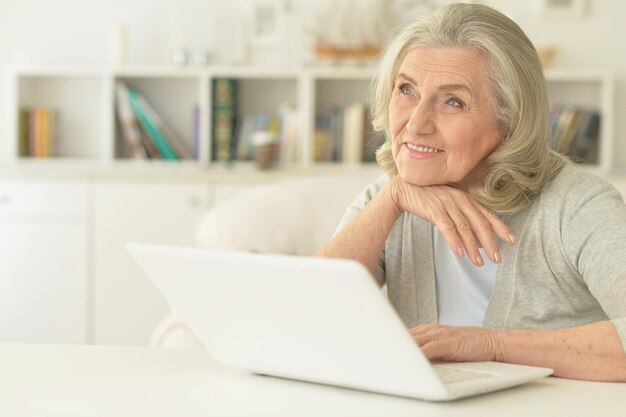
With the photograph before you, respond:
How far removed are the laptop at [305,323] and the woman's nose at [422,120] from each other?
45cm

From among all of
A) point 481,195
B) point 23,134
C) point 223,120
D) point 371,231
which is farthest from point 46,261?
point 481,195

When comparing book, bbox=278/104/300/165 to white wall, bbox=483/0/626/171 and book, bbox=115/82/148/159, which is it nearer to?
book, bbox=115/82/148/159

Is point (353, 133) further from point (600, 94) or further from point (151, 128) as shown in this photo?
point (600, 94)

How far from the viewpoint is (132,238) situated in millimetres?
4062

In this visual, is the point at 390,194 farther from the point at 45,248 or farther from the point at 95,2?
the point at 95,2

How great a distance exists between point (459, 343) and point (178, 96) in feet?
11.4

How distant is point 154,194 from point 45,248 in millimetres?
488

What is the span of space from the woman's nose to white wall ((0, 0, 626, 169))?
114 inches

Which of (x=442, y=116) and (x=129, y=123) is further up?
(x=442, y=116)

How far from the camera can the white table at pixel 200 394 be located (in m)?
0.99

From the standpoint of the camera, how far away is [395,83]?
1636mm

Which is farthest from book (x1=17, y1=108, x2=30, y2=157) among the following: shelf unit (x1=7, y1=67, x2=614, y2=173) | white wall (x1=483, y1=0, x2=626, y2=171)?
white wall (x1=483, y1=0, x2=626, y2=171)

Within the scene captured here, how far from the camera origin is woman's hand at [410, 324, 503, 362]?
3.96 ft

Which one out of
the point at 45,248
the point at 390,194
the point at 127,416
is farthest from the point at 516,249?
the point at 45,248
